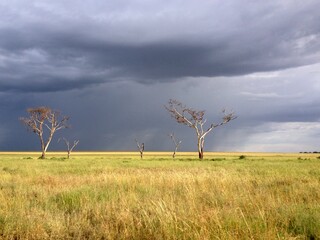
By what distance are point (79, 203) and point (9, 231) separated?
3.09 m

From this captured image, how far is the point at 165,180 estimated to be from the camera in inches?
571

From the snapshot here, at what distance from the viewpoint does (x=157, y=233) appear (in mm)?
6246

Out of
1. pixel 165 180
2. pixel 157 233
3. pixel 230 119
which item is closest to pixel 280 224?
pixel 157 233

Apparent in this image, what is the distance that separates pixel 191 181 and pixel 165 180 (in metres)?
1.25

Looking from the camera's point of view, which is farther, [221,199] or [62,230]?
[221,199]

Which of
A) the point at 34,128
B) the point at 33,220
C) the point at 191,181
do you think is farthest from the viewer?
the point at 34,128

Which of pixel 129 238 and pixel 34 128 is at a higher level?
pixel 34 128

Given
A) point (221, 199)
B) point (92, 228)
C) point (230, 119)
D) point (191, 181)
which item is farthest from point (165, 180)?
point (230, 119)

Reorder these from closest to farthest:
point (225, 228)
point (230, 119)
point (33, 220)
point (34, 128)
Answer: point (225, 228)
point (33, 220)
point (230, 119)
point (34, 128)

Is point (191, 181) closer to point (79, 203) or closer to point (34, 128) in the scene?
point (79, 203)

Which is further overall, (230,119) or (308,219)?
(230,119)

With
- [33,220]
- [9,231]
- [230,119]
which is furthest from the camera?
[230,119]

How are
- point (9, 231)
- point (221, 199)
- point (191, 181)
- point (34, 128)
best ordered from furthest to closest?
point (34, 128)
point (191, 181)
point (221, 199)
point (9, 231)

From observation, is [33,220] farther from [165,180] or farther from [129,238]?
[165,180]
